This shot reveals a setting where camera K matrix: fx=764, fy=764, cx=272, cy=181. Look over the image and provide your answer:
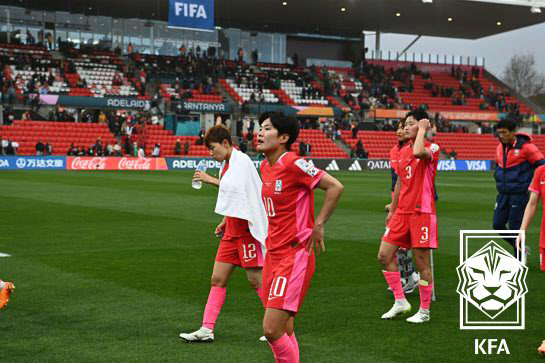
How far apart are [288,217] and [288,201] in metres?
0.11

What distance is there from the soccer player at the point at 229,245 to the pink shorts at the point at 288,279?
138 centimetres

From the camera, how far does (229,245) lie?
6898 mm

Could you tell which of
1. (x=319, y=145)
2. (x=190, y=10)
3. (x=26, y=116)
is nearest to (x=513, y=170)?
(x=190, y=10)

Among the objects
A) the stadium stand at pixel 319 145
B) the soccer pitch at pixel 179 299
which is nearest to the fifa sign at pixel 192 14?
the soccer pitch at pixel 179 299

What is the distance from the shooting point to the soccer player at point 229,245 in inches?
266

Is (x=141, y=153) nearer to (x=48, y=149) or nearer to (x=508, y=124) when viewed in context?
(x=48, y=149)

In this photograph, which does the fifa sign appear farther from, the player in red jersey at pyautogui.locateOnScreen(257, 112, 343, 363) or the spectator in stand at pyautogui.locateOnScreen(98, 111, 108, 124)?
the player in red jersey at pyautogui.locateOnScreen(257, 112, 343, 363)

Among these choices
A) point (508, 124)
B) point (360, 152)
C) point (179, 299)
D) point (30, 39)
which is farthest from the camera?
point (30, 39)

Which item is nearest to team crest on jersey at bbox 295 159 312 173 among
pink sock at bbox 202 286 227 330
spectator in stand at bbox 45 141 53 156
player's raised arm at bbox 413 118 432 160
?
pink sock at bbox 202 286 227 330

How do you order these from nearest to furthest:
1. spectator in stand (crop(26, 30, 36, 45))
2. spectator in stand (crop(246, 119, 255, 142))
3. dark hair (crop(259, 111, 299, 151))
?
dark hair (crop(259, 111, 299, 151))
spectator in stand (crop(246, 119, 255, 142))
spectator in stand (crop(26, 30, 36, 45))

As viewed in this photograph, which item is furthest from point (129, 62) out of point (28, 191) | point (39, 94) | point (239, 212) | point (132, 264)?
point (239, 212)

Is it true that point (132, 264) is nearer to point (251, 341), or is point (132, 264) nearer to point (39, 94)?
point (251, 341)

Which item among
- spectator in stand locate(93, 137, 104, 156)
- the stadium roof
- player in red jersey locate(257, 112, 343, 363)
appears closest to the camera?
player in red jersey locate(257, 112, 343, 363)

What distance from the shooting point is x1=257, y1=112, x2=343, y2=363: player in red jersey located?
5133mm
